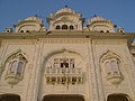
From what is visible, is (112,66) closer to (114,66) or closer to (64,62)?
(114,66)

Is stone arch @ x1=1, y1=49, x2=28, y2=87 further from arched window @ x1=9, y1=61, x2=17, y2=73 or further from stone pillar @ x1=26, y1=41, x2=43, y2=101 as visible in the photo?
stone pillar @ x1=26, y1=41, x2=43, y2=101

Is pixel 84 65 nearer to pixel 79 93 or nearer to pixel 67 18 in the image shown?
pixel 79 93

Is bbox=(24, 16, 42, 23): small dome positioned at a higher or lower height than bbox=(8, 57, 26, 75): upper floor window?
higher

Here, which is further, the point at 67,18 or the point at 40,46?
the point at 67,18

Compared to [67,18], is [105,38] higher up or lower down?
lower down

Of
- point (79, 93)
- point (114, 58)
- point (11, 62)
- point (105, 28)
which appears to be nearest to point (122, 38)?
point (114, 58)

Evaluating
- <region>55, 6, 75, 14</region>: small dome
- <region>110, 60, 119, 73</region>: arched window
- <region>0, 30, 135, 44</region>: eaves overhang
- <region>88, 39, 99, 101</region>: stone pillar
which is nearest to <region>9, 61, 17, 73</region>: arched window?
<region>0, 30, 135, 44</region>: eaves overhang

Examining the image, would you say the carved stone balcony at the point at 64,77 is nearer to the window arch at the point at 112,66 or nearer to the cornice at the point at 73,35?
the window arch at the point at 112,66

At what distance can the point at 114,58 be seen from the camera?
18.0m

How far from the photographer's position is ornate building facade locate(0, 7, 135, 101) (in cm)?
1544

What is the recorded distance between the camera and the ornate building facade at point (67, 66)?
1544cm

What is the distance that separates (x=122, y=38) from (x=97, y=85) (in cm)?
650

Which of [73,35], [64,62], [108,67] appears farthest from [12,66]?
[108,67]

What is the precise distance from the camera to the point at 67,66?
58.6 ft
